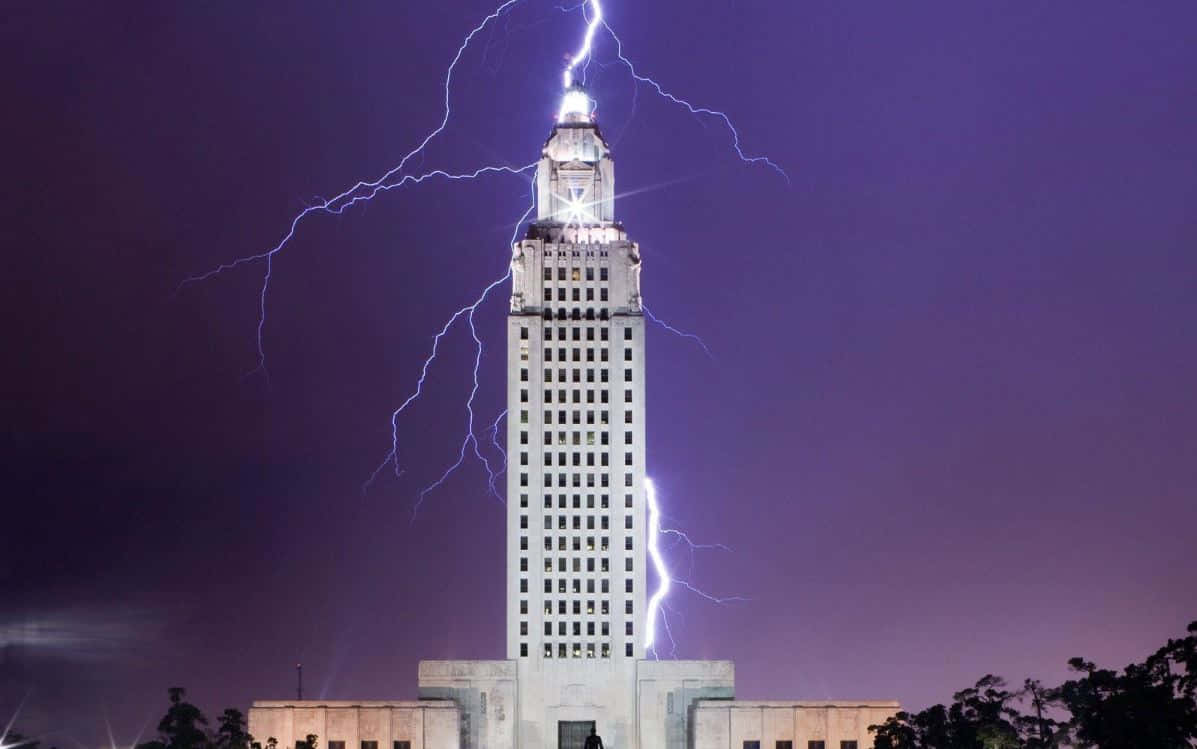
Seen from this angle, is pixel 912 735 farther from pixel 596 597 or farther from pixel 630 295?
pixel 630 295

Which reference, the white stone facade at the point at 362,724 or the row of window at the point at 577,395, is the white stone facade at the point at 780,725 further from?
the row of window at the point at 577,395

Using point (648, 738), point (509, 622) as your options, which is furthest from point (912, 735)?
point (509, 622)

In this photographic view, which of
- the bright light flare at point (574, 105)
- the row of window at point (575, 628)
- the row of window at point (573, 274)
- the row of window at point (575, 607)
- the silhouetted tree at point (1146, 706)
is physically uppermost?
the bright light flare at point (574, 105)

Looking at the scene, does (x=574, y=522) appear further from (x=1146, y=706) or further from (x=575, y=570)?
(x=1146, y=706)

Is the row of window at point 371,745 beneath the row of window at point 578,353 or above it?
beneath

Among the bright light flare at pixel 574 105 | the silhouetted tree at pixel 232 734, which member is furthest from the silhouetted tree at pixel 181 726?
the bright light flare at pixel 574 105

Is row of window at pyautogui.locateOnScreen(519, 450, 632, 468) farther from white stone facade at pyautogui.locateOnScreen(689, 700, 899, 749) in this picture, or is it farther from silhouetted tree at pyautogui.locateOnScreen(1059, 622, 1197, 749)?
silhouetted tree at pyautogui.locateOnScreen(1059, 622, 1197, 749)

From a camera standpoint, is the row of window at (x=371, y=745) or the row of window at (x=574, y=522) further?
the row of window at (x=574, y=522)
